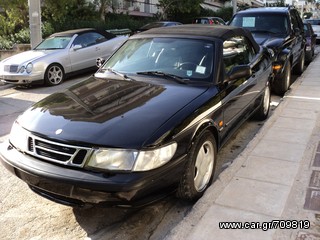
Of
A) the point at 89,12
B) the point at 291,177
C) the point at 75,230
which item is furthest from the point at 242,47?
the point at 89,12

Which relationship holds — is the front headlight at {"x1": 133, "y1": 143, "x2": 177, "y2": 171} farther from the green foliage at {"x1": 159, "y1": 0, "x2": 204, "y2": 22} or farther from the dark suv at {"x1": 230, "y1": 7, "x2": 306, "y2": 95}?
the green foliage at {"x1": 159, "y1": 0, "x2": 204, "y2": 22}

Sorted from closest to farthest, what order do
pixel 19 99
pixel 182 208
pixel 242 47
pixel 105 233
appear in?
pixel 105 233
pixel 182 208
pixel 242 47
pixel 19 99

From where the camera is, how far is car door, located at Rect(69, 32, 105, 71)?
1043 cm

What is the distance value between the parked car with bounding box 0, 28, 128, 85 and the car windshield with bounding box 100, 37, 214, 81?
5.39 meters

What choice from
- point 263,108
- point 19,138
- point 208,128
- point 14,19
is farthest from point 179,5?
point 19,138

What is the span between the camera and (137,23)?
22391 millimetres

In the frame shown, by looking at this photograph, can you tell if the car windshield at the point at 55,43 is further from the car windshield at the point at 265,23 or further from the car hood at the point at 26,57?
the car windshield at the point at 265,23

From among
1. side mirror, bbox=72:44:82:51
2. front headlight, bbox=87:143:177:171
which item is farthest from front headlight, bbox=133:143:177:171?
side mirror, bbox=72:44:82:51

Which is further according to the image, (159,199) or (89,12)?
(89,12)

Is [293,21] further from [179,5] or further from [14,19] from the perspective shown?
[179,5]

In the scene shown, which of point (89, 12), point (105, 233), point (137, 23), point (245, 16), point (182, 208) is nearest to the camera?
point (105, 233)

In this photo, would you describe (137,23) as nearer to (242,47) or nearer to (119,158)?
(242,47)

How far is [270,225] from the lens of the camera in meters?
3.06

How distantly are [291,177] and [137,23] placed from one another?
19688 millimetres
